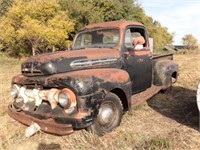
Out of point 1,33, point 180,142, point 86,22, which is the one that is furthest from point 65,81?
point 86,22

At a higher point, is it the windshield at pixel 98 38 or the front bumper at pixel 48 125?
the windshield at pixel 98 38

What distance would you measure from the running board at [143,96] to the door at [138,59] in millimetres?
97

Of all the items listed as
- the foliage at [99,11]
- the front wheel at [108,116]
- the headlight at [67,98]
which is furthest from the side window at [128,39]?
the foliage at [99,11]

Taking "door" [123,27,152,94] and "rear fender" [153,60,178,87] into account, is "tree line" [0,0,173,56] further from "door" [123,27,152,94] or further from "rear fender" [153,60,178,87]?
"door" [123,27,152,94]

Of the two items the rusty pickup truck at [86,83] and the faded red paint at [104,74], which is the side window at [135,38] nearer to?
the rusty pickup truck at [86,83]

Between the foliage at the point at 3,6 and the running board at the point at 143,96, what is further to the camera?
the foliage at the point at 3,6

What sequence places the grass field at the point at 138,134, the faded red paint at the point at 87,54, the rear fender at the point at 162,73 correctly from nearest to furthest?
the grass field at the point at 138,134, the faded red paint at the point at 87,54, the rear fender at the point at 162,73

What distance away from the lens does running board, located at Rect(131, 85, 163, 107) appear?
5361 millimetres

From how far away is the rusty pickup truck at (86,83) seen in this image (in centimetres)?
385

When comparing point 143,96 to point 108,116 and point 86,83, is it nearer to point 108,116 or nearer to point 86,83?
point 108,116

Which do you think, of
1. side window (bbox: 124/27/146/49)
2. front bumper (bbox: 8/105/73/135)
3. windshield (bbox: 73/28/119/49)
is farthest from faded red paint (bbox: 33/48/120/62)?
front bumper (bbox: 8/105/73/135)

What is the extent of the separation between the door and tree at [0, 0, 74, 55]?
1635cm

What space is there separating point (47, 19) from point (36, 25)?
2.39 meters

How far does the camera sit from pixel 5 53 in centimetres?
2589
